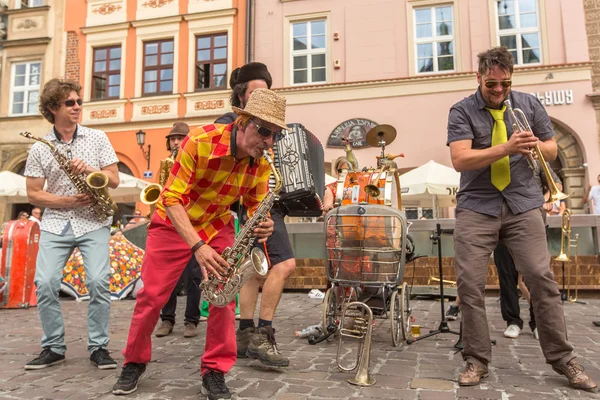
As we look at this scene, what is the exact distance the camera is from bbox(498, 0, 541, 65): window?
14547 mm

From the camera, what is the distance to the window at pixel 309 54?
16.2 meters

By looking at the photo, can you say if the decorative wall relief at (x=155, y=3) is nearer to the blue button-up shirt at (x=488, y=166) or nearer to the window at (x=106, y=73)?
the window at (x=106, y=73)

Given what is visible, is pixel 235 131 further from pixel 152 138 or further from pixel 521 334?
pixel 152 138

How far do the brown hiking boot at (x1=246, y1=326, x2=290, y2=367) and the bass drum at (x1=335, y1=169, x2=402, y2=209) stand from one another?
174cm

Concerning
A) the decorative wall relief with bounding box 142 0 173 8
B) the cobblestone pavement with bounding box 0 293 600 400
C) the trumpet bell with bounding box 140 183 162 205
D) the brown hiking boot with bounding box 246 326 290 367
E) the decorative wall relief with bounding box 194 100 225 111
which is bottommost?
the cobblestone pavement with bounding box 0 293 600 400

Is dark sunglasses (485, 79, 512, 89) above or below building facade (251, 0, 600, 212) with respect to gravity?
below

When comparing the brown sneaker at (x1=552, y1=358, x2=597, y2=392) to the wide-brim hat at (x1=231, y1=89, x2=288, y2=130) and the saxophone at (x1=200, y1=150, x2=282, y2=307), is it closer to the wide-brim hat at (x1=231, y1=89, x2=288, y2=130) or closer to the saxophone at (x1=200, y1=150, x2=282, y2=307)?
the saxophone at (x1=200, y1=150, x2=282, y2=307)

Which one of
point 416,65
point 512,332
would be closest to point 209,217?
point 512,332

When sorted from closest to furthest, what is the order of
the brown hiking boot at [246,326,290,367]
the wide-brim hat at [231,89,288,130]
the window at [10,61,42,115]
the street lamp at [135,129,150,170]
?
the wide-brim hat at [231,89,288,130]
the brown hiking boot at [246,326,290,367]
the street lamp at [135,129,150,170]
the window at [10,61,42,115]

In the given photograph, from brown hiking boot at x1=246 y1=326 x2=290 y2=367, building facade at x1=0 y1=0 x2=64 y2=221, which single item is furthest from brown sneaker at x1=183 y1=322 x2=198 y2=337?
building facade at x1=0 y1=0 x2=64 y2=221

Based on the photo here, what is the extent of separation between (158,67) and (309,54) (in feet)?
18.2

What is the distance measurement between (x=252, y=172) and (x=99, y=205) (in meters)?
1.59

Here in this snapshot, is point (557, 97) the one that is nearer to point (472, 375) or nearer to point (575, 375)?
point (575, 375)

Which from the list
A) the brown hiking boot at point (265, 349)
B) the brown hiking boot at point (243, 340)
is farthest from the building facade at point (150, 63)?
the brown hiking boot at point (265, 349)
